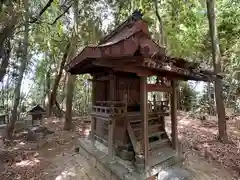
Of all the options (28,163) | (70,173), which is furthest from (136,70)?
(28,163)

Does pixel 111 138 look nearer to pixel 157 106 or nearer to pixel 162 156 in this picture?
Result: pixel 162 156

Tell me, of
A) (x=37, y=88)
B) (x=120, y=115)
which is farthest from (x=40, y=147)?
(x=37, y=88)

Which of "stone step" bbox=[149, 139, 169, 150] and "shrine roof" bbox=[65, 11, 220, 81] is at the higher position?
"shrine roof" bbox=[65, 11, 220, 81]

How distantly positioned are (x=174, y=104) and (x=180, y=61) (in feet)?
→ 3.72

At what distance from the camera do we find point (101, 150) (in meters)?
4.95

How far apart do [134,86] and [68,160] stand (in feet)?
8.93

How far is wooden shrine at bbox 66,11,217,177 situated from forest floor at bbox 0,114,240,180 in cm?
84

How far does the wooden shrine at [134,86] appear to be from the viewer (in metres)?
3.19

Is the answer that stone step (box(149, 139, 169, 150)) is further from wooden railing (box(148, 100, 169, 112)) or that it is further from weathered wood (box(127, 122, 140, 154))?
wooden railing (box(148, 100, 169, 112))

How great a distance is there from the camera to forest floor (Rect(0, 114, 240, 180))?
187 inches

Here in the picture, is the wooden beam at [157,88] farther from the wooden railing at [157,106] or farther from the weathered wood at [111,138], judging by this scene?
the weathered wood at [111,138]

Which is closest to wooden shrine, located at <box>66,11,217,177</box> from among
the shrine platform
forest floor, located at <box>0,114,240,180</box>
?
the shrine platform

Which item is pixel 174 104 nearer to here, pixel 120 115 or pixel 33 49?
pixel 120 115

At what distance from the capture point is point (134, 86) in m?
4.81
